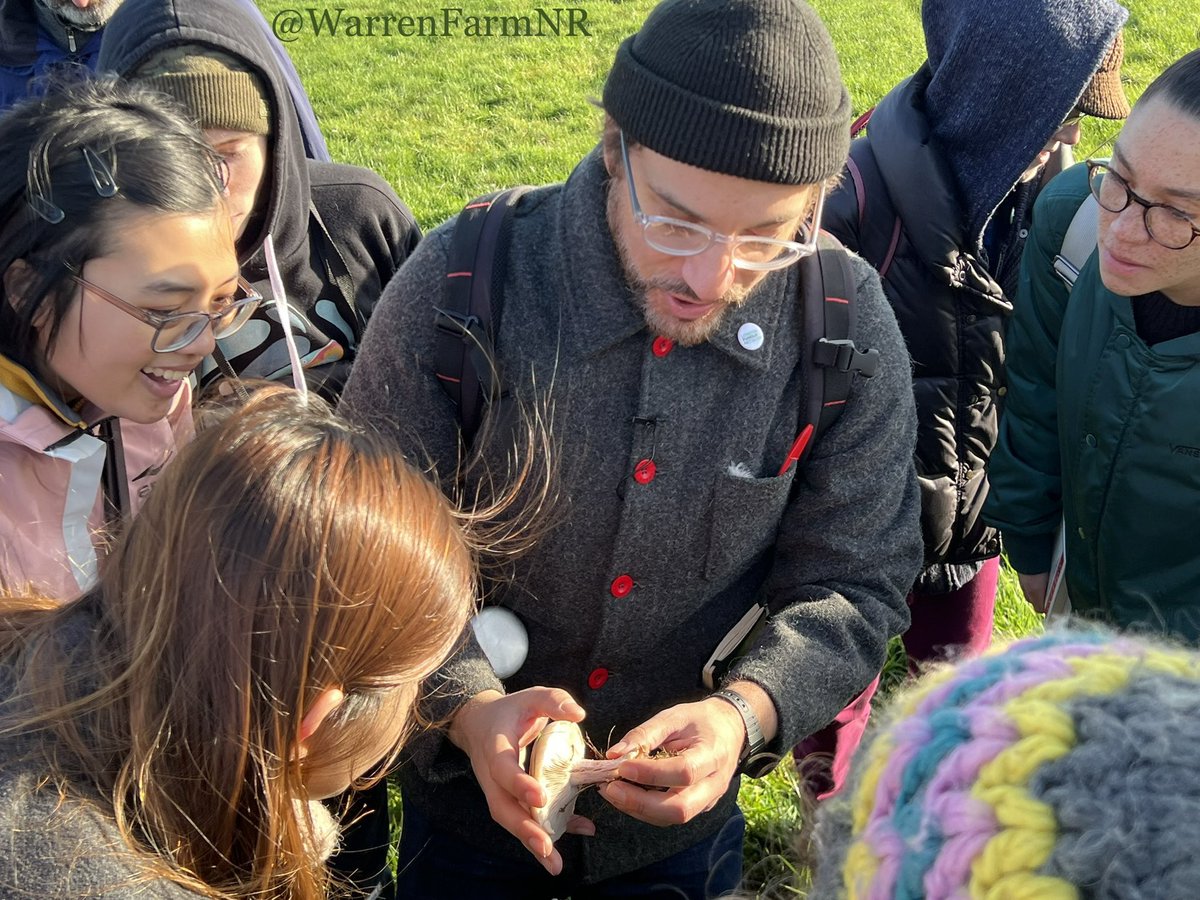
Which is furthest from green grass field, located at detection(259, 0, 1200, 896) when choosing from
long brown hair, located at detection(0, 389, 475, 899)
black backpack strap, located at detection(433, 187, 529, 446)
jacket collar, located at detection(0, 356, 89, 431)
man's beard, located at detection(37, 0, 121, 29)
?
long brown hair, located at detection(0, 389, 475, 899)

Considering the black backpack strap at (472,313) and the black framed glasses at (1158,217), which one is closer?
the black backpack strap at (472,313)

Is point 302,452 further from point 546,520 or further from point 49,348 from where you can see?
point 49,348

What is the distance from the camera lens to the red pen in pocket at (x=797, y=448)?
1.89 meters

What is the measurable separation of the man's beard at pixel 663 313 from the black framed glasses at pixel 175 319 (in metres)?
0.75

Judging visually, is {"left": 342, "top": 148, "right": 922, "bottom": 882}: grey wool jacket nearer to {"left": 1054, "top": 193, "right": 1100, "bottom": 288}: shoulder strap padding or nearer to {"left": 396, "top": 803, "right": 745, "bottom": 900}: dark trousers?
{"left": 396, "top": 803, "right": 745, "bottom": 900}: dark trousers

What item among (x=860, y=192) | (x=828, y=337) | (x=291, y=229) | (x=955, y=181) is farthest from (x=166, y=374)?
(x=955, y=181)

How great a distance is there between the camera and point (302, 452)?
1.41 m

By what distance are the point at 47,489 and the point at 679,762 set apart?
4.01 ft

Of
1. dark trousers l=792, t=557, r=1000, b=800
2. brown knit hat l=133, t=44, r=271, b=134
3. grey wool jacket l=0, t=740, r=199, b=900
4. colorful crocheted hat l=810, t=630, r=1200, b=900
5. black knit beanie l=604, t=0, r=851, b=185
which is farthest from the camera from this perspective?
dark trousers l=792, t=557, r=1000, b=800

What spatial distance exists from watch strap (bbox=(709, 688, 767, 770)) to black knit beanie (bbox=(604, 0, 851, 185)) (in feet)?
2.80

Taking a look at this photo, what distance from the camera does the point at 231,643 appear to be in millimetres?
1313

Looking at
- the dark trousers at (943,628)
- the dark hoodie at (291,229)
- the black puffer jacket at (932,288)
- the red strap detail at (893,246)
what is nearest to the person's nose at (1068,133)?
the black puffer jacket at (932,288)

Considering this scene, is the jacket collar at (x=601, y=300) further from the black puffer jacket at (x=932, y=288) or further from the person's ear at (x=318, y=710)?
the black puffer jacket at (x=932, y=288)

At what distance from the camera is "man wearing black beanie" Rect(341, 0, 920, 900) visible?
1.68m
